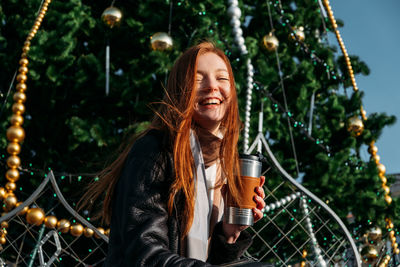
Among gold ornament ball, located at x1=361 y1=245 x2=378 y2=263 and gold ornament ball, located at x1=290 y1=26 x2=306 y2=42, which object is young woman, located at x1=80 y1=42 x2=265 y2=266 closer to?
gold ornament ball, located at x1=361 y1=245 x2=378 y2=263

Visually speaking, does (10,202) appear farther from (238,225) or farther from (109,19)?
(238,225)

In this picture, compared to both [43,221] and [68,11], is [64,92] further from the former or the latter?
[43,221]

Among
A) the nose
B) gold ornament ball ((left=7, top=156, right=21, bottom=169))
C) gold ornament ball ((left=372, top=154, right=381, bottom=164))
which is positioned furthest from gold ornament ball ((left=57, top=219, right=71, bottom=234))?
gold ornament ball ((left=372, top=154, right=381, bottom=164))

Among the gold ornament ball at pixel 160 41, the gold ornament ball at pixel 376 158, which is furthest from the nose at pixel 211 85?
the gold ornament ball at pixel 376 158

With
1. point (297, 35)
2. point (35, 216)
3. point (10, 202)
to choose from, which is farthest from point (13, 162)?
point (297, 35)

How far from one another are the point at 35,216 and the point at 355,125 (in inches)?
97.2

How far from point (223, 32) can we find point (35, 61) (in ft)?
4.64

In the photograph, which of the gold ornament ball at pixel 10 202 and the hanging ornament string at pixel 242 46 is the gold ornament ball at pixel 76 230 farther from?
the hanging ornament string at pixel 242 46

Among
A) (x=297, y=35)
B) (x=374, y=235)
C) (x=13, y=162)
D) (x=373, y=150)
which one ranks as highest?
(x=297, y=35)

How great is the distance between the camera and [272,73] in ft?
11.3

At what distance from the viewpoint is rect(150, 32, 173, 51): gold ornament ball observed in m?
3.04

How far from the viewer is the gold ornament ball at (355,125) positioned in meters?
3.63

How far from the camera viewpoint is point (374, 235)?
3.31 m

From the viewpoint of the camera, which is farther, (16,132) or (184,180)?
(16,132)
